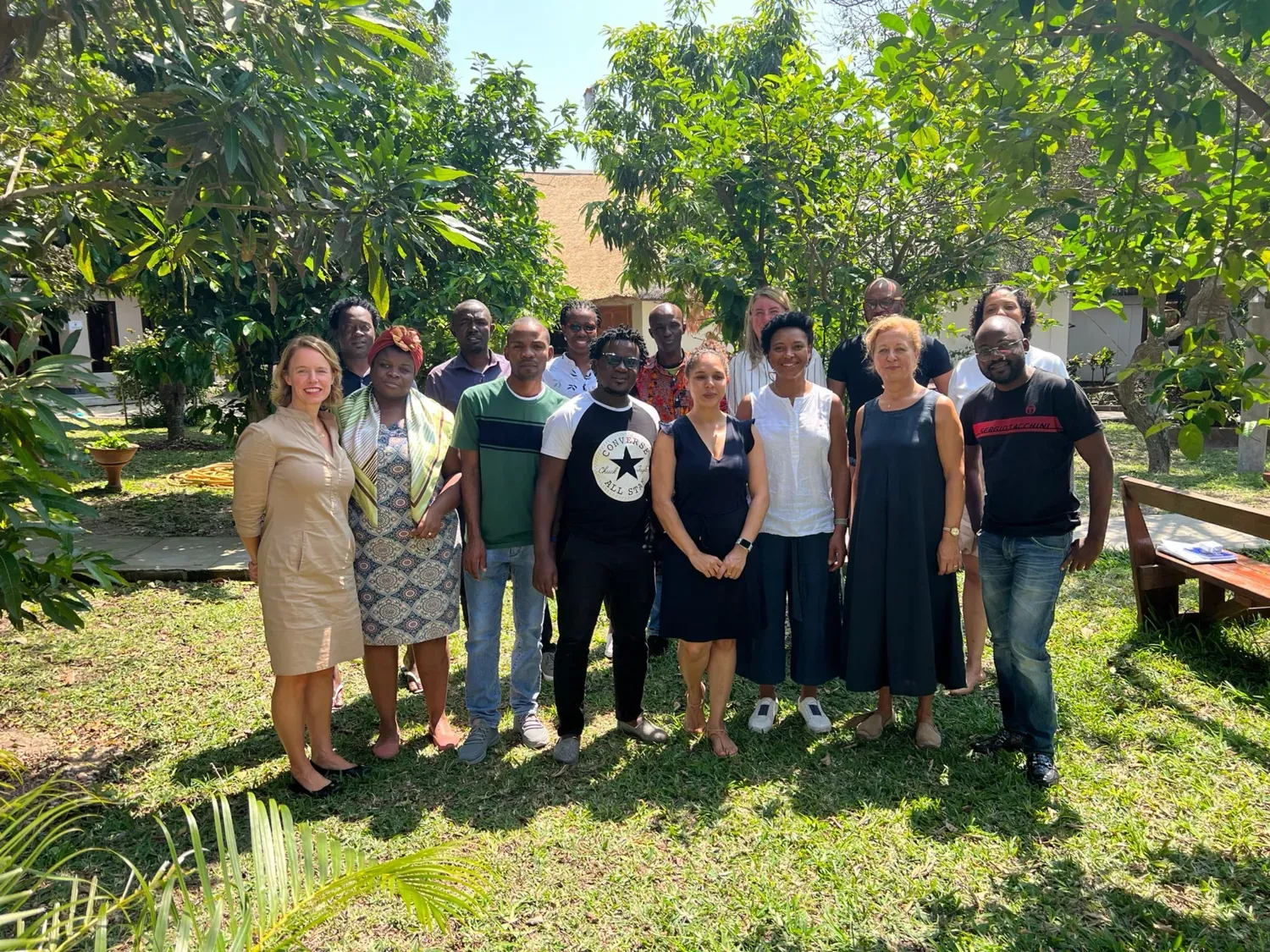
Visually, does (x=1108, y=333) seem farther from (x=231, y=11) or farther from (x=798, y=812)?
(x=231, y=11)

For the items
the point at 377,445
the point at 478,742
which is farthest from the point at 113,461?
the point at 478,742

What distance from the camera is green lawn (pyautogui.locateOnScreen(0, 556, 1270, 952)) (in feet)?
9.64

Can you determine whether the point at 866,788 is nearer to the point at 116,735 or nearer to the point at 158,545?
the point at 116,735

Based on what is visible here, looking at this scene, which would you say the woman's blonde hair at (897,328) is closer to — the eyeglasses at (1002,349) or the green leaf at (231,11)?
the eyeglasses at (1002,349)

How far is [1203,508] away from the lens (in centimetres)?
482

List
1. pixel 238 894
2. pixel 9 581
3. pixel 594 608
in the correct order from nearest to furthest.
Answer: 1. pixel 238 894
2. pixel 9 581
3. pixel 594 608

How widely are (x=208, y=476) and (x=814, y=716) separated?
1043 cm

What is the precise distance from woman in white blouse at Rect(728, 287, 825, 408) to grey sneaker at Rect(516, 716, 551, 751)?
1.97 metres

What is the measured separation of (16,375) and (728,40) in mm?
9600

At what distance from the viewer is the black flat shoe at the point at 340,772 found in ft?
12.9

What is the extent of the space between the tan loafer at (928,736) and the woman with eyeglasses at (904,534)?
0.22 m

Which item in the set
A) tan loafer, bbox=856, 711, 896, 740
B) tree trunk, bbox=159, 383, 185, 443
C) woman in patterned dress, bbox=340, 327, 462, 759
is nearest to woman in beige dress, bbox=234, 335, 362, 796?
woman in patterned dress, bbox=340, 327, 462, 759

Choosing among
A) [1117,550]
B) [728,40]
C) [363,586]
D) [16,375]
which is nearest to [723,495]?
[363,586]

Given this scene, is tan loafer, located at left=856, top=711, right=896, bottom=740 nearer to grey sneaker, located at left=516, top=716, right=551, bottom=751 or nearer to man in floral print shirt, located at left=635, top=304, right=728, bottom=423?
grey sneaker, located at left=516, top=716, right=551, bottom=751
